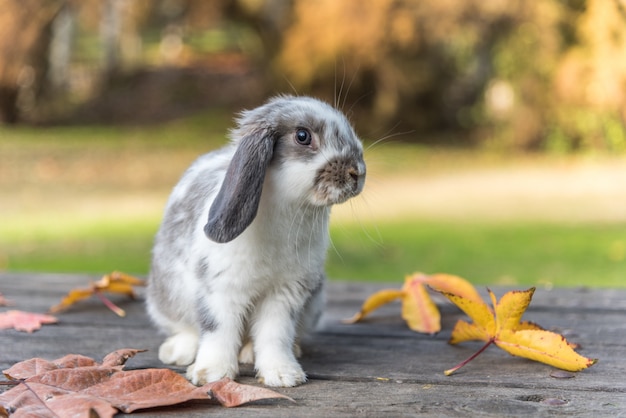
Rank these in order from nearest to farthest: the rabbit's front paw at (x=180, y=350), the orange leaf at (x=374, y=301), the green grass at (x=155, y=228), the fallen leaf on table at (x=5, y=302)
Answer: the rabbit's front paw at (x=180, y=350), the orange leaf at (x=374, y=301), the fallen leaf on table at (x=5, y=302), the green grass at (x=155, y=228)

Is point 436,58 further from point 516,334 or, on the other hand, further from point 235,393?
point 235,393

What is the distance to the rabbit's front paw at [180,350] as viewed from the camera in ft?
7.03

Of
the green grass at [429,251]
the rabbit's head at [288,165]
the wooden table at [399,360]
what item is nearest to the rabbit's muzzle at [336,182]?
the rabbit's head at [288,165]

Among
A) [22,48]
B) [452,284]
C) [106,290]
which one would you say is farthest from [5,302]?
[22,48]

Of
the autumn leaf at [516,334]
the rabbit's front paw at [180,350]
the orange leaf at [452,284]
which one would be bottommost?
the rabbit's front paw at [180,350]

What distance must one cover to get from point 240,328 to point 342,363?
0.33 m

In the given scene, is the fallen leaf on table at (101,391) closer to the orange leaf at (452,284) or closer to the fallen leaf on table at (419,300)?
the fallen leaf on table at (419,300)

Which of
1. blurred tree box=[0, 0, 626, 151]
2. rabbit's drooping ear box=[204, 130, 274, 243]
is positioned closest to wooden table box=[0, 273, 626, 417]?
rabbit's drooping ear box=[204, 130, 274, 243]

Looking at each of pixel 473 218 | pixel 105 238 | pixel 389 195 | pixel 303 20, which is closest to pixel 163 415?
pixel 105 238

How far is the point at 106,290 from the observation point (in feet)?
9.55

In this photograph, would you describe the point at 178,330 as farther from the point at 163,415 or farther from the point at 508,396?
the point at 508,396

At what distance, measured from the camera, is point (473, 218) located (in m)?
7.22

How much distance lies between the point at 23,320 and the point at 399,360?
51.8 inches

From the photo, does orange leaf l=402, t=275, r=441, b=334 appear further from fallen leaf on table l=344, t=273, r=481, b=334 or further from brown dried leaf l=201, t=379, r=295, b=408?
brown dried leaf l=201, t=379, r=295, b=408
